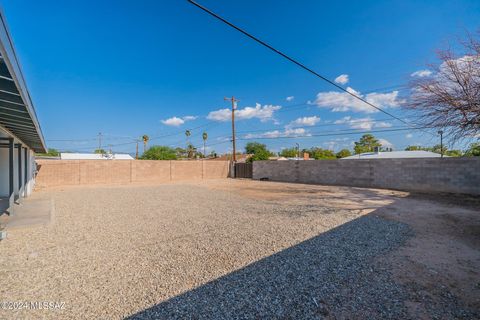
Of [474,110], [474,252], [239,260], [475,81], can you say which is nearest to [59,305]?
Answer: [239,260]

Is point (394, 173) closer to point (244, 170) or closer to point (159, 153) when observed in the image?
point (244, 170)

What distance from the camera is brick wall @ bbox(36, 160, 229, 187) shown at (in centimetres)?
1405

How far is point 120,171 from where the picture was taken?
54.1 ft

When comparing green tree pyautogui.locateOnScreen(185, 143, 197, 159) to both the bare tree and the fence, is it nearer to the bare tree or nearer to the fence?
the fence

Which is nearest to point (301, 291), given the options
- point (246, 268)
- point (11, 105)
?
point (246, 268)

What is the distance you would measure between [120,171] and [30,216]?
36.9ft

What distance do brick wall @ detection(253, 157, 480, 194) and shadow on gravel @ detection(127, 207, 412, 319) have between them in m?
9.83

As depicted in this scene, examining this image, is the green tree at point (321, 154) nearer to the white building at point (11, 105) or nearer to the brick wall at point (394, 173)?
the brick wall at point (394, 173)

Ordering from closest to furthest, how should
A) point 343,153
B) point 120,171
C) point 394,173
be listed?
point 394,173 < point 120,171 < point 343,153

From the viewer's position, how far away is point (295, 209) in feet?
22.7

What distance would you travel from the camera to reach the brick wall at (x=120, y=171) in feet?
46.1

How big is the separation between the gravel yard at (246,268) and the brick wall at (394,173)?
6159 mm

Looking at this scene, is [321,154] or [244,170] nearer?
[244,170]

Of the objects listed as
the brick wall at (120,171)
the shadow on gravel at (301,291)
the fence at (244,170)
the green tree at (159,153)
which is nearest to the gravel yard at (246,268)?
the shadow on gravel at (301,291)
